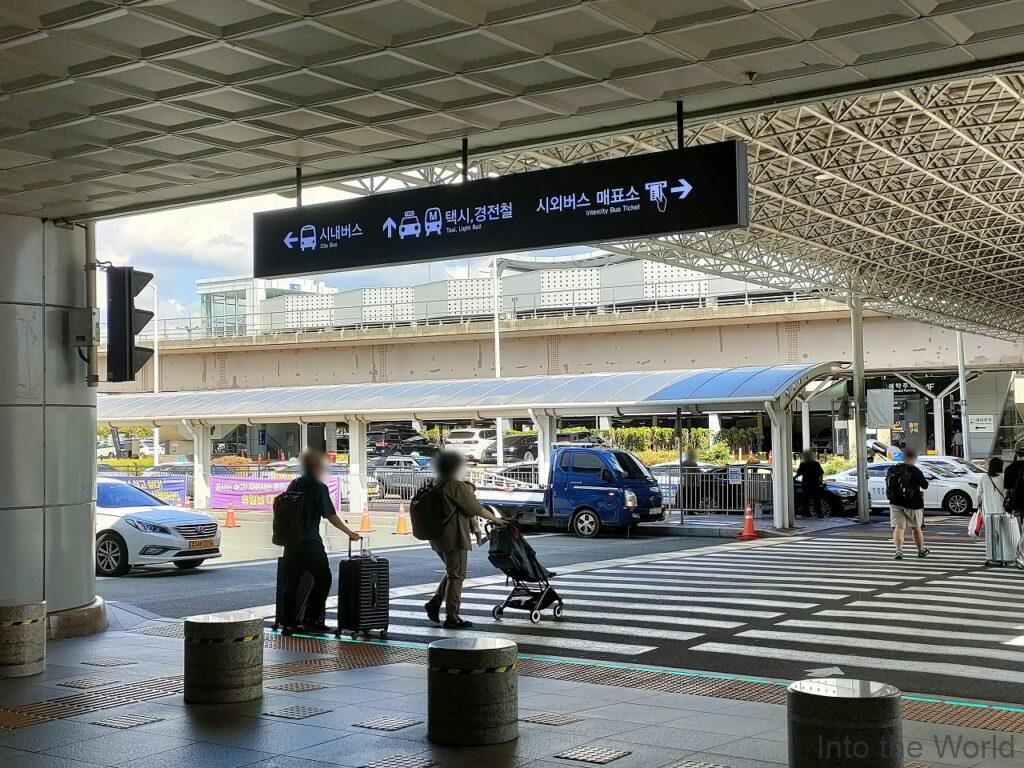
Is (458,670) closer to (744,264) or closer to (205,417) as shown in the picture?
(744,264)

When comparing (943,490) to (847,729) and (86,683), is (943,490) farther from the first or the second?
(847,729)

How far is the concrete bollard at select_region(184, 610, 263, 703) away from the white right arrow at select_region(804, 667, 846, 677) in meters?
4.70

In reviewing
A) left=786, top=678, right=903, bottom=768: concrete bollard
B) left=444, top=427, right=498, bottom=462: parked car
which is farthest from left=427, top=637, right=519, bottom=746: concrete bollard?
left=444, top=427, right=498, bottom=462: parked car

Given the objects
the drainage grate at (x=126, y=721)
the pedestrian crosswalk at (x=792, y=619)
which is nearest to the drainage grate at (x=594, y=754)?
the drainage grate at (x=126, y=721)

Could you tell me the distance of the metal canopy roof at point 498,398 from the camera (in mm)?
29297

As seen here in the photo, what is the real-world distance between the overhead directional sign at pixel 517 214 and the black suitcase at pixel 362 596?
3.31 metres

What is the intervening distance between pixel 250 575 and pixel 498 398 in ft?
50.1

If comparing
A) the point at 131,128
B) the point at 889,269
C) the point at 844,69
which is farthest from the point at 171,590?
the point at 889,269

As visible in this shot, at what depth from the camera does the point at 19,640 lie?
9773mm

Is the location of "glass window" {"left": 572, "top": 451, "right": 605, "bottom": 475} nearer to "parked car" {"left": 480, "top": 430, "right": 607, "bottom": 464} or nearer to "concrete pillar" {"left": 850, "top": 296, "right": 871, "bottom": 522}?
"concrete pillar" {"left": 850, "top": 296, "right": 871, "bottom": 522}

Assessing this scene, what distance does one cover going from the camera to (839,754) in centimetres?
543

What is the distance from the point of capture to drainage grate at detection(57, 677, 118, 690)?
9.37 metres

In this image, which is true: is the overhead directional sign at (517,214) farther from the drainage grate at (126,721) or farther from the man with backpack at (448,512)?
the drainage grate at (126,721)

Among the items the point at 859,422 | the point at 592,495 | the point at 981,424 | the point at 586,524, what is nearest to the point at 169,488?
the point at 586,524
